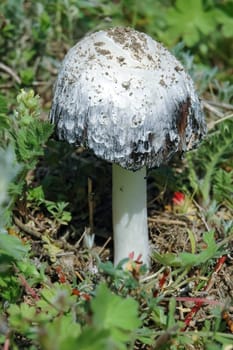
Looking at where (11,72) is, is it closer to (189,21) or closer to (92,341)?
(189,21)

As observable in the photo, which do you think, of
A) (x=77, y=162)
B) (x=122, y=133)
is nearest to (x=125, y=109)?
(x=122, y=133)

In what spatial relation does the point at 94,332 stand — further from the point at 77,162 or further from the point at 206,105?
the point at 206,105

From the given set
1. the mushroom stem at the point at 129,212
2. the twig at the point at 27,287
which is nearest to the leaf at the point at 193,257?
the mushroom stem at the point at 129,212

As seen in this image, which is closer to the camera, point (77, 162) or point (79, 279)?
point (79, 279)

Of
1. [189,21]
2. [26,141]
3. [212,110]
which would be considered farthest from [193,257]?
[189,21]

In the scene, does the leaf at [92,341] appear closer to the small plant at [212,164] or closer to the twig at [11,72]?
the small plant at [212,164]

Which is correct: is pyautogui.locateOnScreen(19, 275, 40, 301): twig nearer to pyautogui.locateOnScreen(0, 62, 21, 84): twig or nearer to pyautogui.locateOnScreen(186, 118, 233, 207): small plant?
pyautogui.locateOnScreen(186, 118, 233, 207): small plant

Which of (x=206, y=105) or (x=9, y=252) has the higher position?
(x=206, y=105)

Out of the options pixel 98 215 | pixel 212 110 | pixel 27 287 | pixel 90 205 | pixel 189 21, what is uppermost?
pixel 189 21
